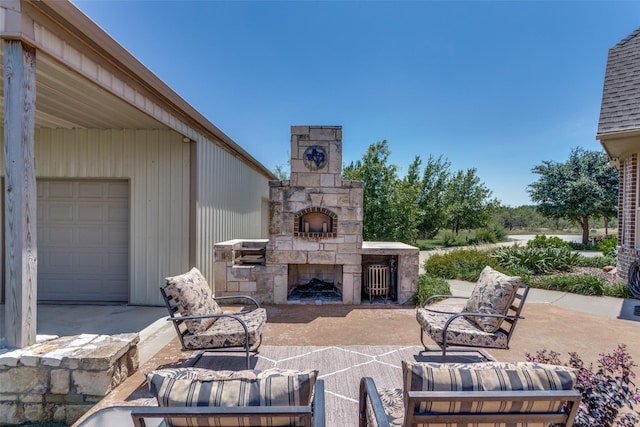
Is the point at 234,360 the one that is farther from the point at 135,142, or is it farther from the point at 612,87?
the point at 612,87

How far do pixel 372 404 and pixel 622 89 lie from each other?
27.1ft

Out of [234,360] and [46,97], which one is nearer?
[234,360]

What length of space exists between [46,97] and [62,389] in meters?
3.40

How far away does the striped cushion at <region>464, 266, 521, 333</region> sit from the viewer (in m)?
3.10

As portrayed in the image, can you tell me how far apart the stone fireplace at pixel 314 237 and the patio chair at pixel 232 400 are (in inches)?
167

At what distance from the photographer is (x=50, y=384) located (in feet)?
8.36

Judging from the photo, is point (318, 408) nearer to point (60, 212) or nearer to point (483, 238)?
point (60, 212)

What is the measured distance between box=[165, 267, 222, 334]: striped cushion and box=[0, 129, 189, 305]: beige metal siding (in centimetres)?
230

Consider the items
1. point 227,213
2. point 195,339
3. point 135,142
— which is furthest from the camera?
point 227,213

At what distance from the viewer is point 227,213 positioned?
7.18m

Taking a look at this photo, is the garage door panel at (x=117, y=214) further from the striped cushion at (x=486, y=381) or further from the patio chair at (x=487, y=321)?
the striped cushion at (x=486, y=381)

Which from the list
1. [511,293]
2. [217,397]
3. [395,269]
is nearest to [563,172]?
[395,269]

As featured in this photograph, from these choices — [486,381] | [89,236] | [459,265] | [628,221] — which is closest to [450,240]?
[459,265]

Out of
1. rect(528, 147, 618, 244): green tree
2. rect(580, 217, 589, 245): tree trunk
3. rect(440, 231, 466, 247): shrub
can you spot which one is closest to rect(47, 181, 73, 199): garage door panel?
rect(440, 231, 466, 247): shrub
